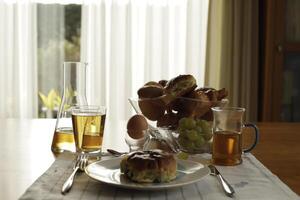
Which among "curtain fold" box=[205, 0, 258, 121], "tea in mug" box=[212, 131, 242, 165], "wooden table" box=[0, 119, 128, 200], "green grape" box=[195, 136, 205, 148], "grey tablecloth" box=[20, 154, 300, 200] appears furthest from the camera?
"curtain fold" box=[205, 0, 258, 121]

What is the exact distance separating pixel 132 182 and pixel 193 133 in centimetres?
35

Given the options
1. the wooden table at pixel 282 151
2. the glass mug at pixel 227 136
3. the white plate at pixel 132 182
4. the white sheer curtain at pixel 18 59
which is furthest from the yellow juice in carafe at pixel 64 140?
the white sheer curtain at pixel 18 59

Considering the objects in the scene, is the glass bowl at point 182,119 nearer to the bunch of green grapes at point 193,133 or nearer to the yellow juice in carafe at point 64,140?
the bunch of green grapes at point 193,133

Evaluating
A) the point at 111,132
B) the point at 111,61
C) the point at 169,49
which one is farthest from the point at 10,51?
the point at 111,132

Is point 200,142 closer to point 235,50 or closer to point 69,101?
point 69,101

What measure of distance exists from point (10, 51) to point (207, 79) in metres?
1.46

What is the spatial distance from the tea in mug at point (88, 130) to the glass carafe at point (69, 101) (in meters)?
0.09

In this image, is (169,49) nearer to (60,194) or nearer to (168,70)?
(168,70)

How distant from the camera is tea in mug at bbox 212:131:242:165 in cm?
113

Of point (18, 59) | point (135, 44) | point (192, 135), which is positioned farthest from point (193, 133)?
point (18, 59)

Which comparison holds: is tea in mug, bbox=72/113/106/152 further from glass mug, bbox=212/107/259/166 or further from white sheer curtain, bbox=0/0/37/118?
white sheer curtain, bbox=0/0/37/118

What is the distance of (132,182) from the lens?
0.90m

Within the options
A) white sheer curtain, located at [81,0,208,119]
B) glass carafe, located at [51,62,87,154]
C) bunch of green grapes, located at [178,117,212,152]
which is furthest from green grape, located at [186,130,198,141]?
white sheer curtain, located at [81,0,208,119]

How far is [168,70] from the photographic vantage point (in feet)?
12.3
